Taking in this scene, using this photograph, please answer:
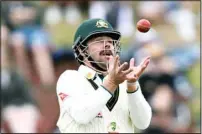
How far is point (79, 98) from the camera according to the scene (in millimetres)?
5637

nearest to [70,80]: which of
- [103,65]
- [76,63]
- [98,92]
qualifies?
[103,65]

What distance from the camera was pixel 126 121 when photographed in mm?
5945

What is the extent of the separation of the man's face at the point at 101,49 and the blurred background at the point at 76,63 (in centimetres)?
459

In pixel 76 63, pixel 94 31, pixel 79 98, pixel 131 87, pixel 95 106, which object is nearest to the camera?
pixel 95 106

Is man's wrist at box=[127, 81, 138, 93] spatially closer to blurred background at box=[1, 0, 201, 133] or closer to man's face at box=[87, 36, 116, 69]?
man's face at box=[87, 36, 116, 69]

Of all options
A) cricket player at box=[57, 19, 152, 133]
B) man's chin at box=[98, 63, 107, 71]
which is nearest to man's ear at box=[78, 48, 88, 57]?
cricket player at box=[57, 19, 152, 133]

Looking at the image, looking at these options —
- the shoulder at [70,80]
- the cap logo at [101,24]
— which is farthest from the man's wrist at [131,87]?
the cap logo at [101,24]

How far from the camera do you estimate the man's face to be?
583 cm

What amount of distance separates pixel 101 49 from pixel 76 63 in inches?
298

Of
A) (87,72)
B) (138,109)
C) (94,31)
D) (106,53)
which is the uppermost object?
(94,31)

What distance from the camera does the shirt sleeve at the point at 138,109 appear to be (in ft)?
19.0

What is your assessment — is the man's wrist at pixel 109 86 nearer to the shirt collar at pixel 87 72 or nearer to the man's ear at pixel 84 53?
the shirt collar at pixel 87 72

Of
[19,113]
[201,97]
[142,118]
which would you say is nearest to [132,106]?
[142,118]

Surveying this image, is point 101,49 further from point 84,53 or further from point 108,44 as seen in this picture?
point 84,53
